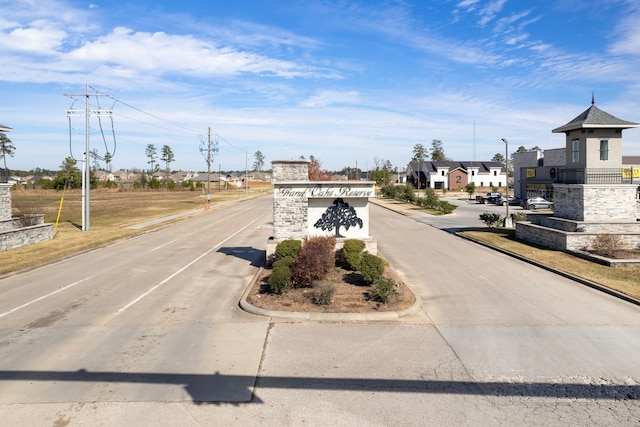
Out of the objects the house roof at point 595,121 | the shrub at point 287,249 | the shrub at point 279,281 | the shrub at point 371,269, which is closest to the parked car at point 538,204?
the house roof at point 595,121

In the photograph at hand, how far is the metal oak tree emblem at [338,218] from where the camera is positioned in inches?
766

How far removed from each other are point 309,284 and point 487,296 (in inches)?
214

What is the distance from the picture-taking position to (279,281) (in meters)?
13.8

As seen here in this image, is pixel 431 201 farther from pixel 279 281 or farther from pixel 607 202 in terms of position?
pixel 279 281

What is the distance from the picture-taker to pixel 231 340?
410 inches

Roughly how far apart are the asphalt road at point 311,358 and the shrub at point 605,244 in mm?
6368

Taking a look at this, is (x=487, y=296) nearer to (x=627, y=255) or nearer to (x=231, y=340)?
(x=231, y=340)

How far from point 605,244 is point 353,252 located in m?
11.9

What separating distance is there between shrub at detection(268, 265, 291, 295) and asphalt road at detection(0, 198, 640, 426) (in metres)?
1.32

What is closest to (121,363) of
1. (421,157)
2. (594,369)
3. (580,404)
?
(580,404)

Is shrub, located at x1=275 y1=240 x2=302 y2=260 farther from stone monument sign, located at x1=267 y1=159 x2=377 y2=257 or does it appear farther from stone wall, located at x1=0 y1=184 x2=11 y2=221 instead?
stone wall, located at x1=0 y1=184 x2=11 y2=221

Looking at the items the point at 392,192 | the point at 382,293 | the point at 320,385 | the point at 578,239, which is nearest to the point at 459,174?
the point at 392,192

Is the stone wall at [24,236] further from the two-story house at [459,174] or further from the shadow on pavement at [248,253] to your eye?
the two-story house at [459,174]

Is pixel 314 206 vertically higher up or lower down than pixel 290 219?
higher up
